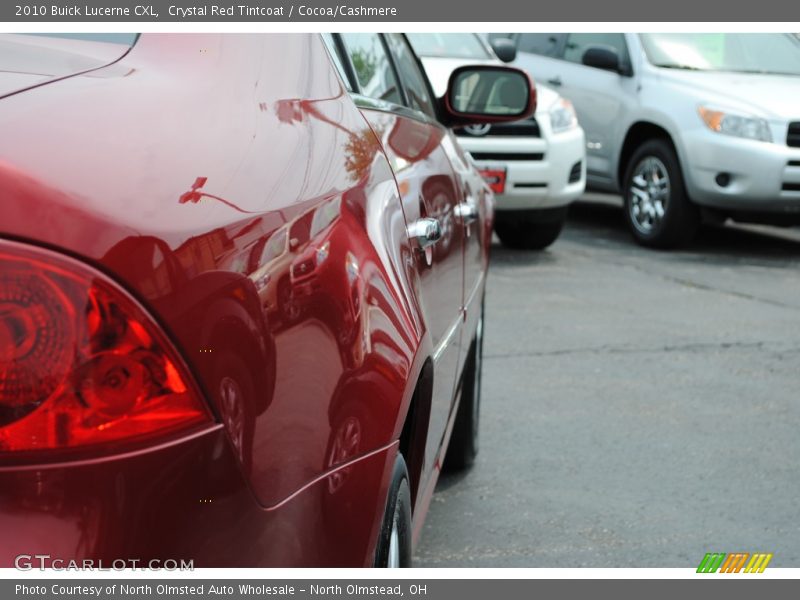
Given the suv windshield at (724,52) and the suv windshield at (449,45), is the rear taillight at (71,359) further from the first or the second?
the suv windshield at (724,52)

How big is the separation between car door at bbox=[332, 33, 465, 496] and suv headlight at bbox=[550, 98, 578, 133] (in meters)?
5.87

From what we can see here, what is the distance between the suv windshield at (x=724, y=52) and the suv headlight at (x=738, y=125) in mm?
785

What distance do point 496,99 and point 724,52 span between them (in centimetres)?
659

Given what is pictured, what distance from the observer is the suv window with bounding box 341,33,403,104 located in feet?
9.30

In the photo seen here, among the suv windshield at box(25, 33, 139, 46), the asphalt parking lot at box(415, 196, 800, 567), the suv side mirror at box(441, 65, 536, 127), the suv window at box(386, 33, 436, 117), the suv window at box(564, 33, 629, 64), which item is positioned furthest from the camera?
the suv window at box(564, 33, 629, 64)

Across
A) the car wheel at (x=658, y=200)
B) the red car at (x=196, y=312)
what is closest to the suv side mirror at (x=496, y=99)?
the red car at (x=196, y=312)

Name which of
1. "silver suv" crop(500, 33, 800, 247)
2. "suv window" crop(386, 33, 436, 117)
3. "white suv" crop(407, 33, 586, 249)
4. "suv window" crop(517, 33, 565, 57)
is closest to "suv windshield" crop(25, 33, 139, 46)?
"suv window" crop(386, 33, 436, 117)

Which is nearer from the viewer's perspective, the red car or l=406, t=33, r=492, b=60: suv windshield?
the red car

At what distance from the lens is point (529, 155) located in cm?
898

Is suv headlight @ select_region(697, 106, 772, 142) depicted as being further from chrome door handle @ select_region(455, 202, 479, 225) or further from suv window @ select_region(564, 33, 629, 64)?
chrome door handle @ select_region(455, 202, 479, 225)

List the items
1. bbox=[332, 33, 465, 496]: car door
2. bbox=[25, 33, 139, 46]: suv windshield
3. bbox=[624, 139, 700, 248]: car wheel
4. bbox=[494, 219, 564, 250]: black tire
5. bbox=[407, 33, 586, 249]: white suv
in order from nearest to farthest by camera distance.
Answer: bbox=[25, 33, 139, 46]: suv windshield, bbox=[332, 33, 465, 496]: car door, bbox=[407, 33, 586, 249]: white suv, bbox=[494, 219, 564, 250]: black tire, bbox=[624, 139, 700, 248]: car wheel

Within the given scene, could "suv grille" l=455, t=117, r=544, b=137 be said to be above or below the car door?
below

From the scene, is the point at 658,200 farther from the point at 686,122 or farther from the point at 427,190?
the point at 427,190
